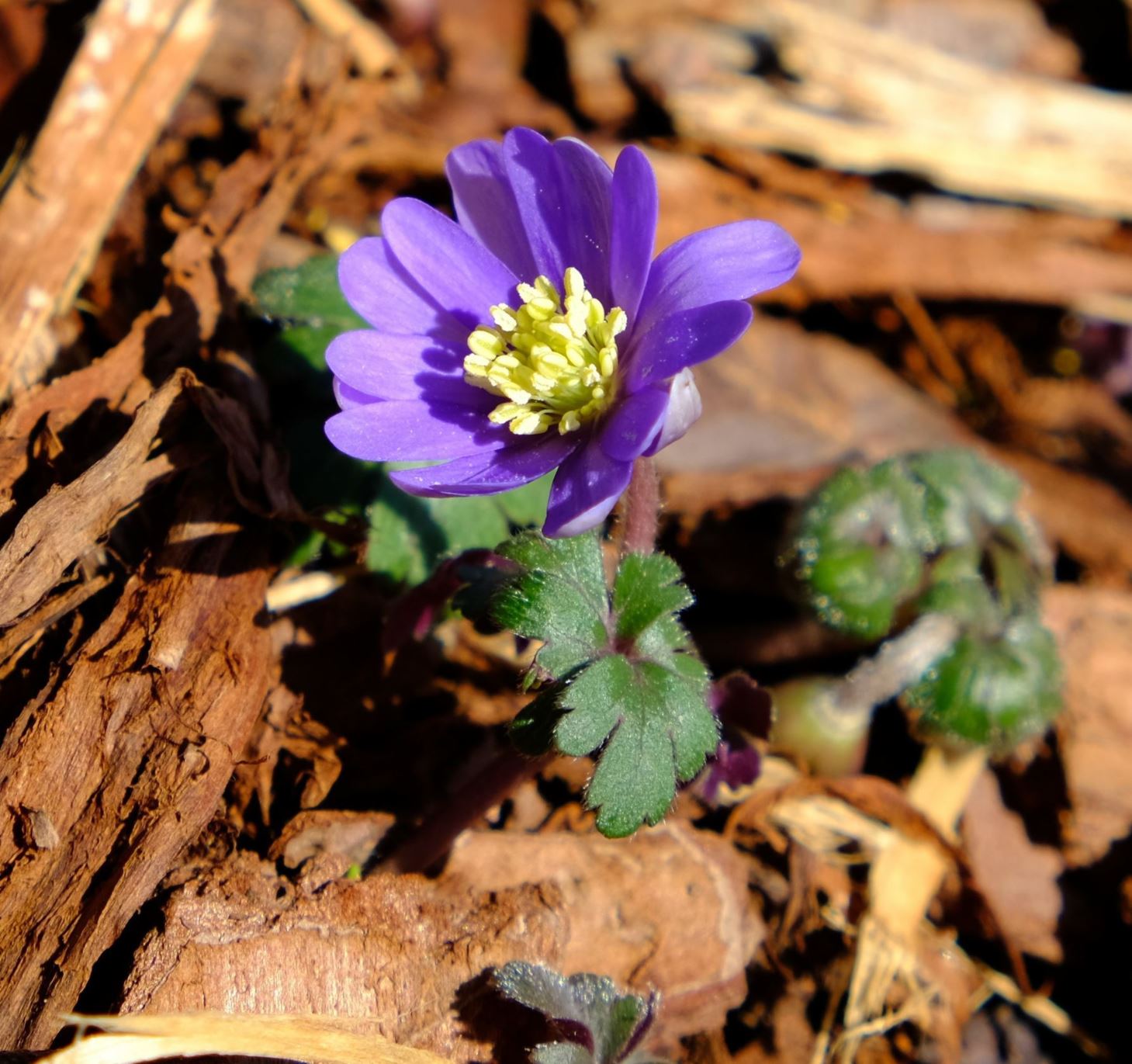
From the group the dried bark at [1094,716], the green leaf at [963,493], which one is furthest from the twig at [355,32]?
the dried bark at [1094,716]

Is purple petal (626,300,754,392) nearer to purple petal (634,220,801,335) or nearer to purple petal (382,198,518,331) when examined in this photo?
purple petal (634,220,801,335)

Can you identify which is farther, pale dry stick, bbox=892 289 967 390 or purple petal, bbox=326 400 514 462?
pale dry stick, bbox=892 289 967 390

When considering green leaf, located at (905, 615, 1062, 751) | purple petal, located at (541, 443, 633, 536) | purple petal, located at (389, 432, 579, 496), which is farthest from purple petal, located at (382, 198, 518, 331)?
green leaf, located at (905, 615, 1062, 751)

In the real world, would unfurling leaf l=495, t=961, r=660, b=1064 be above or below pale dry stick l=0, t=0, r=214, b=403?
below

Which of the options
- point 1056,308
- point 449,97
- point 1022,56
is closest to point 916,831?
point 1056,308

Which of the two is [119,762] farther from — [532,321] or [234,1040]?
[532,321]

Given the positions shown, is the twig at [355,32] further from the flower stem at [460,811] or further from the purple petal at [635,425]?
the flower stem at [460,811]

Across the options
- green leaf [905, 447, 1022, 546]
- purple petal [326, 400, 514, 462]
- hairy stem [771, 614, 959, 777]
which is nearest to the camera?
purple petal [326, 400, 514, 462]
